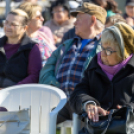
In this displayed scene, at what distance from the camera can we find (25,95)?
262 cm

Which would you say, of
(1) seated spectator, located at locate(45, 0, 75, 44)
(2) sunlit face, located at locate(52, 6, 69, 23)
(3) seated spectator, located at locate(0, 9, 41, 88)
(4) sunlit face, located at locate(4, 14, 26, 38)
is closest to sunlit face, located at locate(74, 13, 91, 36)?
(3) seated spectator, located at locate(0, 9, 41, 88)

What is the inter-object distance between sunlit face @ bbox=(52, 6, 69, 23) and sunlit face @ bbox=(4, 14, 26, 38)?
2.15 metres

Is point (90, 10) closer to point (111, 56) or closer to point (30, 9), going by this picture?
point (30, 9)

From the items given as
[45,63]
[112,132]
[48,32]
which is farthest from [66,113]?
[48,32]

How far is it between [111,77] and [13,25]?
155 centimetres

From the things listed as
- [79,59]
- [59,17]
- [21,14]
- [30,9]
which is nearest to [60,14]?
[59,17]

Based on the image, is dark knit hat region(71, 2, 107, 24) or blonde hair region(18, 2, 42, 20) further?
blonde hair region(18, 2, 42, 20)

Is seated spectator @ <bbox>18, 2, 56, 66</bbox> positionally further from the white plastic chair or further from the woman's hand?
the woman's hand

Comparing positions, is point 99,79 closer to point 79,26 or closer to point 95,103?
point 95,103

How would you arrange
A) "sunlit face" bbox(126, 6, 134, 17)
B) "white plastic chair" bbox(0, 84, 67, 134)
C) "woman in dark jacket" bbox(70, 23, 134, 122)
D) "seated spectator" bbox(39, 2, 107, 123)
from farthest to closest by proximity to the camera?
"sunlit face" bbox(126, 6, 134, 17), "seated spectator" bbox(39, 2, 107, 123), "white plastic chair" bbox(0, 84, 67, 134), "woman in dark jacket" bbox(70, 23, 134, 122)

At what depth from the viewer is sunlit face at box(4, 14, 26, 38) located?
3.39 m

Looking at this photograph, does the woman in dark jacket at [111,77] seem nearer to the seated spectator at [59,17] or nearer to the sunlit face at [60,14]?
the seated spectator at [59,17]

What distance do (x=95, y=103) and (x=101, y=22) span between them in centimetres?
139

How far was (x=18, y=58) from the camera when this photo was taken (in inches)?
132
